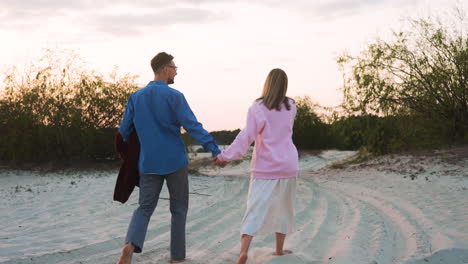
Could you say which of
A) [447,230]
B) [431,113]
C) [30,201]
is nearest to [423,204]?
[447,230]

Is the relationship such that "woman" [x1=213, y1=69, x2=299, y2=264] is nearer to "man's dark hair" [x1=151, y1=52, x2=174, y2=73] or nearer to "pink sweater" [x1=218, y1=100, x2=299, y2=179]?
"pink sweater" [x1=218, y1=100, x2=299, y2=179]

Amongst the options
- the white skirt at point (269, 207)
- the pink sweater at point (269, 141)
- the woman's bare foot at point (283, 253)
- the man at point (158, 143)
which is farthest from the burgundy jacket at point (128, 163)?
the woman's bare foot at point (283, 253)

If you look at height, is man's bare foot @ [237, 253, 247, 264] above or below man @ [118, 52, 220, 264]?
below

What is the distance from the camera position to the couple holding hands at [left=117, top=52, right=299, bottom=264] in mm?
4008

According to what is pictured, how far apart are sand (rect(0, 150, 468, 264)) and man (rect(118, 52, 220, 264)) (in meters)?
0.62

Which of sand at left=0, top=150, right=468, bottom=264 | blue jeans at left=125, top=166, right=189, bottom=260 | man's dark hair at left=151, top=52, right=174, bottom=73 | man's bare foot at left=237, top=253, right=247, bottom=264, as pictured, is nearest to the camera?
man's bare foot at left=237, top=253, right=247, bottom=264

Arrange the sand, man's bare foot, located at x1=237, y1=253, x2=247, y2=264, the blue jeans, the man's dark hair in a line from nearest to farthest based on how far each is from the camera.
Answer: man's bare foot, located at x1=237, y1=253, x2=247, y2=264
the blue jeans
the man's dark hair
the sand

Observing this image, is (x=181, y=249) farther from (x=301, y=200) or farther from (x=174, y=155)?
(x=301, y=200)

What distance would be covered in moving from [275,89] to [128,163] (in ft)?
5.06

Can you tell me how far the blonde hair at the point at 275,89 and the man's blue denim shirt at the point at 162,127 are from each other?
0.63 m

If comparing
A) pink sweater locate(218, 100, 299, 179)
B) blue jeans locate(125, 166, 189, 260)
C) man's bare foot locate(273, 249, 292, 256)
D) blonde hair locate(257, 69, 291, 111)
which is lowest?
man's bare foot locate(273, 249, 292, 256)

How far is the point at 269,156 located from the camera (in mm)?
4031

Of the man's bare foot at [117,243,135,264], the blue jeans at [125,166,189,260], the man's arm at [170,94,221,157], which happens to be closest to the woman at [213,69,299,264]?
the man's arm at [170,94,221,157]

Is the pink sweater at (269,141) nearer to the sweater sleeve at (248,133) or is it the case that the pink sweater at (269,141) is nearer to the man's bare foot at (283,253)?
the sweater sleeve at (248,133)
